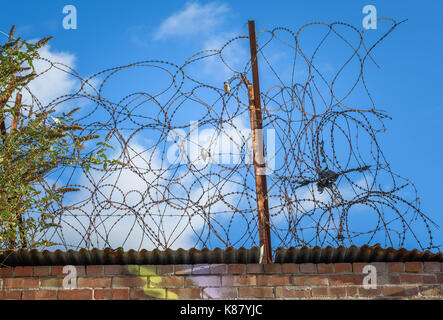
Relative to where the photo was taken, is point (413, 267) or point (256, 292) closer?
point (256, 292)

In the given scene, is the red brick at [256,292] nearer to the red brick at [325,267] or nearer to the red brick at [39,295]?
the red brick at [325,267]

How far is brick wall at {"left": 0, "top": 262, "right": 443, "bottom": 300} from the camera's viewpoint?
5305 mm

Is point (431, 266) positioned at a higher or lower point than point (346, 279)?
higher

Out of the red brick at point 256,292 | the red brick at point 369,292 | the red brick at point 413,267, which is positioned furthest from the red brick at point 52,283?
the red brick at point 413,267

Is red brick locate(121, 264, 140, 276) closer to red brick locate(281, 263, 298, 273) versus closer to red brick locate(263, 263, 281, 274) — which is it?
red brick locate(263, 263, 281, 274)

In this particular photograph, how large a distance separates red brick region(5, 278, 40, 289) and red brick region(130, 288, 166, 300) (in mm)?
1040

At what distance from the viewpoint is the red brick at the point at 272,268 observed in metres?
5.36

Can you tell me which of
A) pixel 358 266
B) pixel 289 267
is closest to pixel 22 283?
pixel 289 267

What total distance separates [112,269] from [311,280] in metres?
2.06

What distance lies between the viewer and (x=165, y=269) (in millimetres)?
5418

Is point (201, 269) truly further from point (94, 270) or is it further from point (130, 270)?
point (94, 270)
